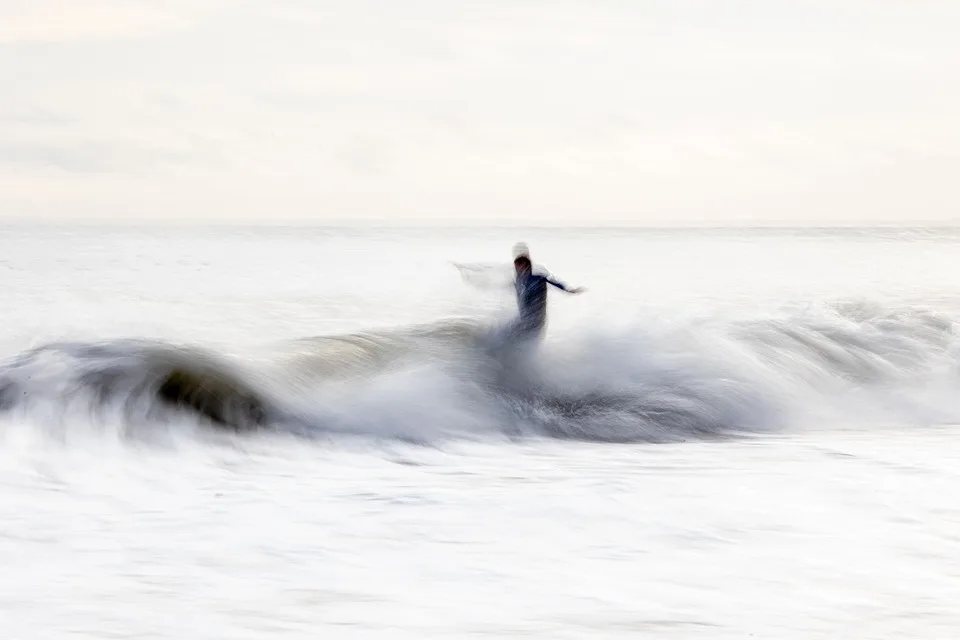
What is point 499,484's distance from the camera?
9.89 meters

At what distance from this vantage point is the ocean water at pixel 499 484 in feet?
21.6

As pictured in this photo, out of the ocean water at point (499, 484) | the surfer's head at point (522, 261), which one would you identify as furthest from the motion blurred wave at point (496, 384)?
the surfer's head at point (522, 261)

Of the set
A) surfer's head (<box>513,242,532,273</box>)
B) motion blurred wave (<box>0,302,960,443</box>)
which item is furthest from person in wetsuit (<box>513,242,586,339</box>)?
motion blurred wave (<box>0,302,960,443</box>)

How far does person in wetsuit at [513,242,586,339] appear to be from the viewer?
14.5m

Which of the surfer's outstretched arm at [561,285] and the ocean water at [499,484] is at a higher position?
the surfer's outstretched arm at [561,285]

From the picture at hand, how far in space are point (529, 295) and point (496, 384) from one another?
1.27 metres

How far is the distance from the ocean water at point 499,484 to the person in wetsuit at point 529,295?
40 centimetres

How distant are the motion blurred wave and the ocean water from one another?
0.05m

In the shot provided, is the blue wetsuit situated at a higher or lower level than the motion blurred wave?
higher

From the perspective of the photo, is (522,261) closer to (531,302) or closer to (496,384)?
(531,302)

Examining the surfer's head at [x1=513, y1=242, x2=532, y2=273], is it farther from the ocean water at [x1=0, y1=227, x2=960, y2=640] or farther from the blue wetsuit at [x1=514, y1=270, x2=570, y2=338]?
the ocean water at [x1=0, y1=227, x2=960, y2=640]

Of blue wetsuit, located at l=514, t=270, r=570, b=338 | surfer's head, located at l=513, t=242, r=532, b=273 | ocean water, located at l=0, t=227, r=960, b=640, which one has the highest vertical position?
surfer's head, located at l=513, t=242, r=532, b=273

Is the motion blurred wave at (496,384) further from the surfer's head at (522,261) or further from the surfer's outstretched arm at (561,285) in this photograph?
the surfer's outstretched arm at (561,285)

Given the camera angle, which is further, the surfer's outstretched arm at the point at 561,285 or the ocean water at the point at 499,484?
the surfer's outstretched arm at the point at 561,285
